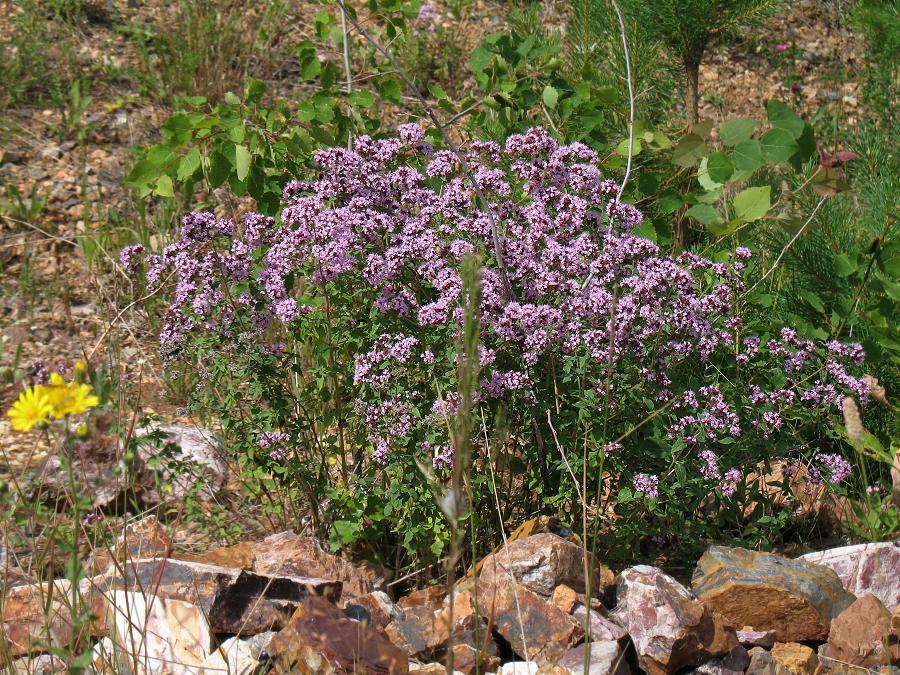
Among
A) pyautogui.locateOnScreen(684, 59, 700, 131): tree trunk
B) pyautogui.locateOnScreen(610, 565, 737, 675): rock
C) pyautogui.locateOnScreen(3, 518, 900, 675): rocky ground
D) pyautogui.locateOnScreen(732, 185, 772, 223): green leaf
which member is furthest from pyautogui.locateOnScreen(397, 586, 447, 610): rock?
pyautogui.locateOnScreen(684, 59, 700, 131): tree trunk

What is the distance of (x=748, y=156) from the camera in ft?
9.82

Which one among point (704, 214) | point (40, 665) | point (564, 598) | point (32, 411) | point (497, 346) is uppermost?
point (704, 214)

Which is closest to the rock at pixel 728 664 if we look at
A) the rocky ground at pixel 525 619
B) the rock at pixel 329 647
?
the rocky ground at pixel 525 619

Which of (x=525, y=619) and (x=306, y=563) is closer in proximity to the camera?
(x=525, y=619)

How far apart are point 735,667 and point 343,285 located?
5.00 ft

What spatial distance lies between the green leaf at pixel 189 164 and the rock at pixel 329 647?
1.59 meters

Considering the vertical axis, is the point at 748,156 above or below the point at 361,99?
below

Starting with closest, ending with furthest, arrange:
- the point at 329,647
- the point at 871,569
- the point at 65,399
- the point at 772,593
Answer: the point at 65,399 → the point at 329,647 → the point at 772,593 → the point at 871,569

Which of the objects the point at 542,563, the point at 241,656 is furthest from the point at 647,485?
the point at 241,656

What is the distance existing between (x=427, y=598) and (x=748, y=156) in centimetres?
166

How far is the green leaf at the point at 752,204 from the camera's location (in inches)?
123

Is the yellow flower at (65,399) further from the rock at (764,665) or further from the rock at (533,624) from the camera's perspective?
the rock at (764,665)

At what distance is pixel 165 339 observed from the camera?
2.90 m

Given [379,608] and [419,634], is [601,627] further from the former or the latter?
[379,608]
